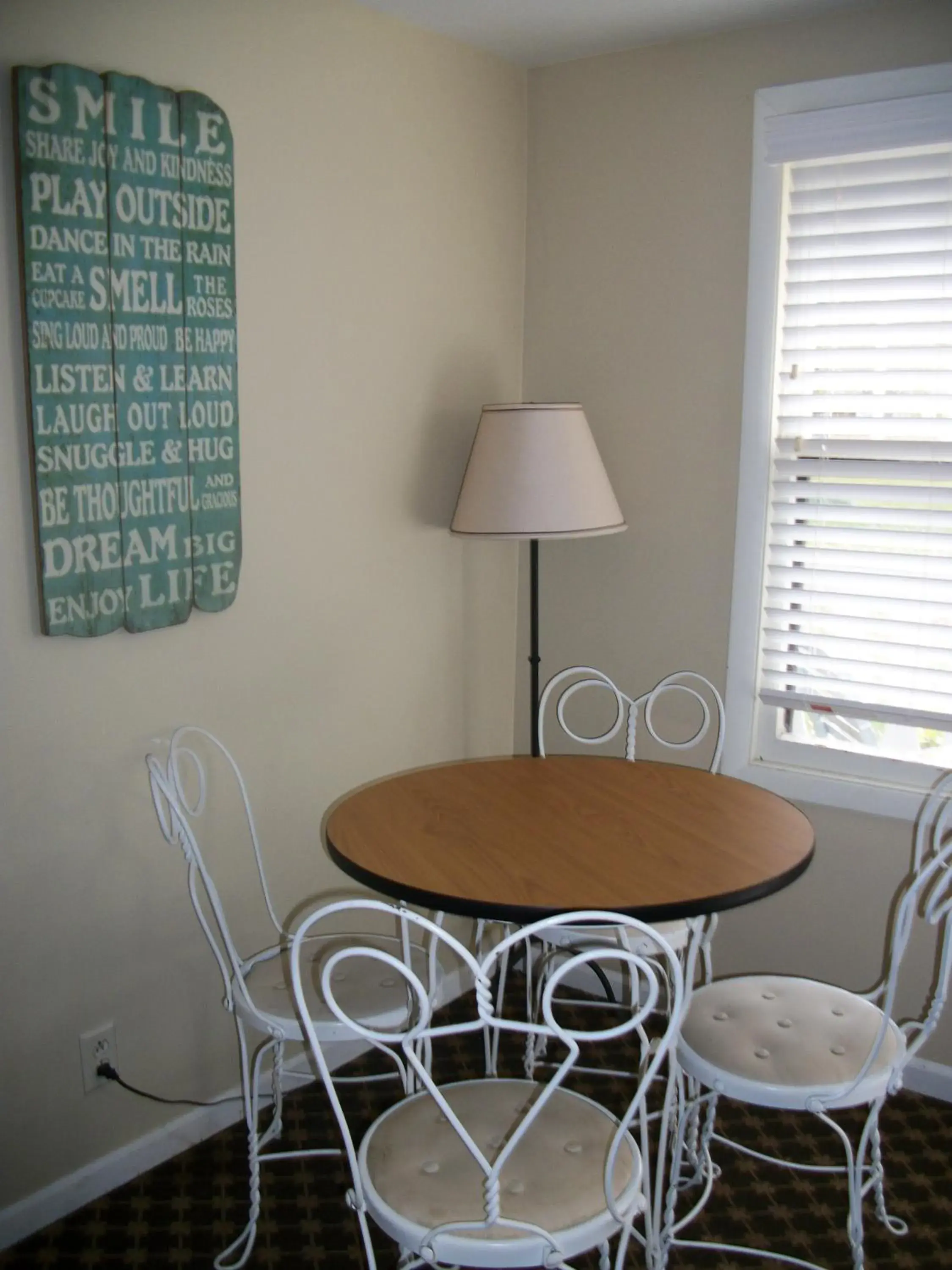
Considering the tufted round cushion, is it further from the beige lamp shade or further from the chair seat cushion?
the beige lamp shade

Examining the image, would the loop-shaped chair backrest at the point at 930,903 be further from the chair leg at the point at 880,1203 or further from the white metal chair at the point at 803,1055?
the chair leg at the point at 880,1203

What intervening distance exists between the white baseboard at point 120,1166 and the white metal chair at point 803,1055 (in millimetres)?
799

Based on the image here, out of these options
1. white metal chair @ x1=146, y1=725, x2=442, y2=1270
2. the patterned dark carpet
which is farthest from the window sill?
white metal chair @ x1=146, y1=725, x2=442, y2=1270

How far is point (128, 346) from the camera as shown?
209cm

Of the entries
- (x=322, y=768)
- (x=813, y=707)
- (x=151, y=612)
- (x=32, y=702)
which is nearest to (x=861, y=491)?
(x=813, y=707)

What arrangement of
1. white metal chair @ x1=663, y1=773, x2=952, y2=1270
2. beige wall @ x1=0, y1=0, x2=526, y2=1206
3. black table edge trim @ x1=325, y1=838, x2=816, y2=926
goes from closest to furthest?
black table edge trim @ x1=325, y1=838, x2=816, y2=926, white metal chair @ x1=663, y1=773, x2=952, y2=1270, beige wall @ x1=0, y1=0, x2=526, y2=1206

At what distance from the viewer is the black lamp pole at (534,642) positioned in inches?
112

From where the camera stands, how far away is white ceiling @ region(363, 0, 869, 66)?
2.47m

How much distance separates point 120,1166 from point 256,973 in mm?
506

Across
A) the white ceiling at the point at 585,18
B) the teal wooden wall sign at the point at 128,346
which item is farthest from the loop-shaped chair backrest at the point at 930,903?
the white ceiling at the point at 585,18

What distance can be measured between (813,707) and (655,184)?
4.47 ft

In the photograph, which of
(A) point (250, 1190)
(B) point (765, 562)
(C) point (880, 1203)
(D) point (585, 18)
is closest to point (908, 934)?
(C) point (880, 1203)

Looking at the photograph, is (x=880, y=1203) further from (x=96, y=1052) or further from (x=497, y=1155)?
(x=96, y=1052)

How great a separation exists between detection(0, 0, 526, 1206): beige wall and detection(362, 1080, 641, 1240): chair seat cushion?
2.54 feet
